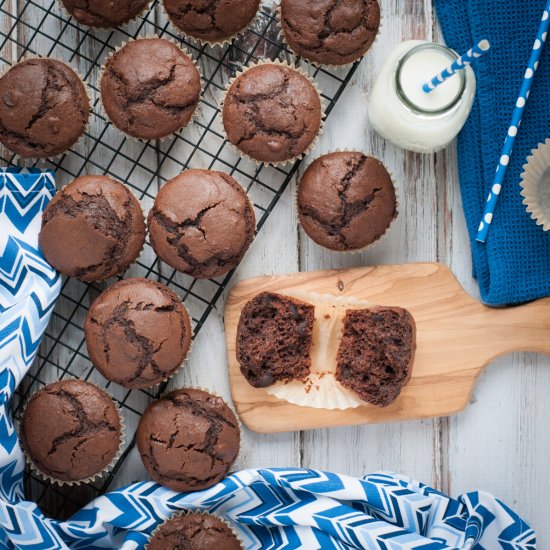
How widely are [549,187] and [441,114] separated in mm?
620

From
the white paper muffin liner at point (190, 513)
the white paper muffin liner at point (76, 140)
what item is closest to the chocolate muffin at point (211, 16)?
the white paper muffin liner at point (76, 140)

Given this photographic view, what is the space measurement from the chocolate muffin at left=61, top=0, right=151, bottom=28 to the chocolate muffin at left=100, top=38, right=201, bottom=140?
12 centimetres

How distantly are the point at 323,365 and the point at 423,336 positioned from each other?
44cm

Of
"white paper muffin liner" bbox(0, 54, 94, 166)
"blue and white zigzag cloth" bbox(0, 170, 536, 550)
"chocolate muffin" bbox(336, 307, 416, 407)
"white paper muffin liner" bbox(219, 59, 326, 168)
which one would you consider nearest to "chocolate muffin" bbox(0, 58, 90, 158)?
"white paper muffin liner" bbox(0, 54, 94, 166)

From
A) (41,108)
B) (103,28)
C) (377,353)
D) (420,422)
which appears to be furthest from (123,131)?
(420,422)

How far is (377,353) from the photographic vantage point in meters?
3.03

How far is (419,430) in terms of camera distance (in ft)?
10.8

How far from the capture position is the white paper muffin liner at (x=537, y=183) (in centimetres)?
307

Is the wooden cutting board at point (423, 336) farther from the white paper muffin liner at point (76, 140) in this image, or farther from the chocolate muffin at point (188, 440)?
the white paper muffin liner at point (76, 140)

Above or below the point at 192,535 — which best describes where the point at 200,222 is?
above

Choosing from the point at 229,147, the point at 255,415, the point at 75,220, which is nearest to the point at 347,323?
the point at 255,415

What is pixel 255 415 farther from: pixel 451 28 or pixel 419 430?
pixel 451 28

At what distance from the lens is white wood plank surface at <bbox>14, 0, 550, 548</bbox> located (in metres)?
3.23

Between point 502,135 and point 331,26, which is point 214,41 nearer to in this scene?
point 331,26
